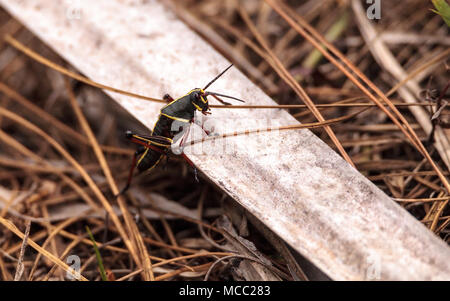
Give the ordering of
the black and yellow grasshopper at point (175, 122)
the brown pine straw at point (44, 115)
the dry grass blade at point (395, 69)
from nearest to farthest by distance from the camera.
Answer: the black and yellow grasshopper at point (175, 122) < the dry grass blade at point (395, 69) < the brown pine straw at point (44, 115)

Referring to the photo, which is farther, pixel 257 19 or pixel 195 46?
pixel 257 19

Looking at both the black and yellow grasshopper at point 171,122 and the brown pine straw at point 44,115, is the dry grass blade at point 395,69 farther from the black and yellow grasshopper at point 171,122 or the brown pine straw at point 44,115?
the brown pine straw at point 44,115

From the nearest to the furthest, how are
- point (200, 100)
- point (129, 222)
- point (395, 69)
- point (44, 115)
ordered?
point (200, 100) < point (129, 222) < point (395, 69) < point (44, 115)

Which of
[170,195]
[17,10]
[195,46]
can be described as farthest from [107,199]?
[17,10]

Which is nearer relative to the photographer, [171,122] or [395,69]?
[171,122]

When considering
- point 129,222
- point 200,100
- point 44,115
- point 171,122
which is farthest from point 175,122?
point 44,115

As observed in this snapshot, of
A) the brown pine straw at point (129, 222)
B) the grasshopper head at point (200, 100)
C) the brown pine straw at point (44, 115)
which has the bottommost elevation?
the brown pine straw at point (129, 222)

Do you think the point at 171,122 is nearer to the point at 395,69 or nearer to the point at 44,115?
the point at 44,115

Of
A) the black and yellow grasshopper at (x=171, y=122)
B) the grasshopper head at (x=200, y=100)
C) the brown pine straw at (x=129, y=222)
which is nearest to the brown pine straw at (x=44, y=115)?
the brown pine straw at (x=129, y=222)

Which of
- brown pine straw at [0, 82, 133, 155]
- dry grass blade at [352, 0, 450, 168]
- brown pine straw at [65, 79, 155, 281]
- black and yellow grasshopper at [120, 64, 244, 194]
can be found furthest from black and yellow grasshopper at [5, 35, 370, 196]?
brown pine straw at [0, 82, 133, 155]

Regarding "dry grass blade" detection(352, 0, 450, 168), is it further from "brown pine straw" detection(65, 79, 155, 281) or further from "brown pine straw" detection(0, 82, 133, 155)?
"brown pine straw" detection(0, 82, 133, 155)
